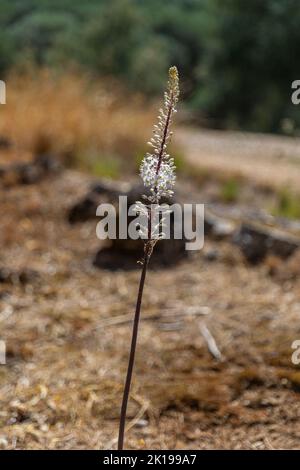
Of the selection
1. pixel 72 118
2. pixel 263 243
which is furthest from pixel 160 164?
pixel 72 118

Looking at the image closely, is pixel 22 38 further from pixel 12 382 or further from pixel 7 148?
pixel 12 382

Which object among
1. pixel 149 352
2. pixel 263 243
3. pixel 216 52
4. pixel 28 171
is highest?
pixel 216 52

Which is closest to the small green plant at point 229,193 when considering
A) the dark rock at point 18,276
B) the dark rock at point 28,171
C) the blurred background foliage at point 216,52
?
the dark rock at point 28,171

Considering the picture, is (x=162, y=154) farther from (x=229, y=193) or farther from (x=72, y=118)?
(x=72, y=118)

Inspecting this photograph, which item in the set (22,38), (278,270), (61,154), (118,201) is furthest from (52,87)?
(22,38)

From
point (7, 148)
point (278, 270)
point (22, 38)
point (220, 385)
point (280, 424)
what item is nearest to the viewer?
point (280, 424)

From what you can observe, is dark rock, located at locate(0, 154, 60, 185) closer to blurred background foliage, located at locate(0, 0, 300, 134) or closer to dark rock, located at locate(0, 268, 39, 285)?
dark rock, located at locate(0, 268, 39, 285)

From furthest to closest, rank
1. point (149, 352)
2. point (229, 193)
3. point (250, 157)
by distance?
point (250, 157), point (229, 193), point (149, 352)
